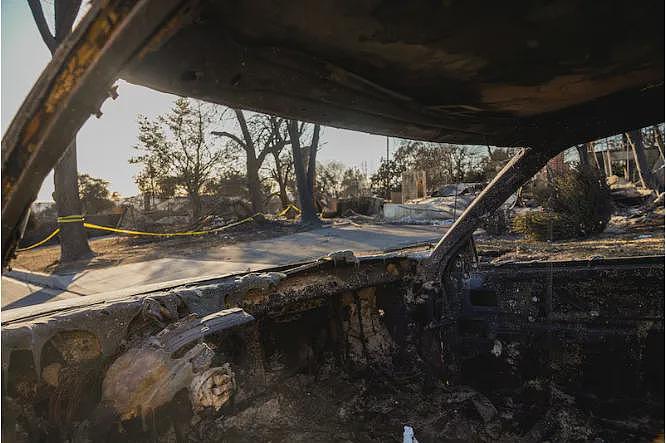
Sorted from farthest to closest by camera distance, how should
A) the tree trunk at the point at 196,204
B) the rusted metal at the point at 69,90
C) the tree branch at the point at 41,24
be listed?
1. the tree trunk at the point at 196,204
2. the tree branch at the point at 41,24
3. the rusted metal at the point at 69,90

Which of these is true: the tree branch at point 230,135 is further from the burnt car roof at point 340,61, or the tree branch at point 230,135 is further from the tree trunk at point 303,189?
the burnt car roof at point 340,61

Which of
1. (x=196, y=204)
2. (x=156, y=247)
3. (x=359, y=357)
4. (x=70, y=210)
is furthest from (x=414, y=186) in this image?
Result: (x=359, y=357)

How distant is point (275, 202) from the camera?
100ft

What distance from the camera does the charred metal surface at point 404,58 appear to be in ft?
3.39

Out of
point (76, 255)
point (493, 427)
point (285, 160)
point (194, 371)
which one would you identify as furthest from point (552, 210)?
point (285, 160)

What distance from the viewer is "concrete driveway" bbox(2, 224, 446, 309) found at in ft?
22.2

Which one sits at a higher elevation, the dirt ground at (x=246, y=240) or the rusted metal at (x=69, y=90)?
the rusted metal at (x=69, y=90)

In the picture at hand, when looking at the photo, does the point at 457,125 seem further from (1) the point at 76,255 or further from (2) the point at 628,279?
(1) the point at 76,255

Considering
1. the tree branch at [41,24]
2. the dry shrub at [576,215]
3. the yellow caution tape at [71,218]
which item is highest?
the tree branch at [41,24]

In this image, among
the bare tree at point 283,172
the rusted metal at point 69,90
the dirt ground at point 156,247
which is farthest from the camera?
the bare tree at point 283,172

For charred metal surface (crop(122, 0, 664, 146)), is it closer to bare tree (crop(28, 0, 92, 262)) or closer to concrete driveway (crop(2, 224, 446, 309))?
concrete driveway (crop(2, 224, 446, 309))

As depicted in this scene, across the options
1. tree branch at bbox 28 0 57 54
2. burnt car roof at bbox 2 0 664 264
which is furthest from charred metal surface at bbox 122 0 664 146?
tree branch at bbox 28 0 57 54

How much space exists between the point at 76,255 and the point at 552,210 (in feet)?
38.8

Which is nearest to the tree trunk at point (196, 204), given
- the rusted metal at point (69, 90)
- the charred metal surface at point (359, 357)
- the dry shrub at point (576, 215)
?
the dry shrub at point (576, 215)
